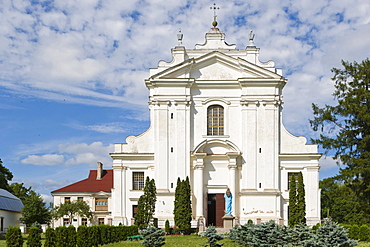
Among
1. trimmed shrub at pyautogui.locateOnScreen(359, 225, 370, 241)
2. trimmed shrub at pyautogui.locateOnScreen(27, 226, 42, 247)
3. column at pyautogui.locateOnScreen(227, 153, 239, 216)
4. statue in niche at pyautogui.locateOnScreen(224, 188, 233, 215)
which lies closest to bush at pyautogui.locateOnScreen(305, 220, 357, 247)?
trimmed shrub at pyautogui.locateOnScreen(359, 225, 370, 241)

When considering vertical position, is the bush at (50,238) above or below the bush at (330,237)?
below

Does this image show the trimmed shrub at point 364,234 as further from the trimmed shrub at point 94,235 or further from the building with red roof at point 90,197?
the building with red roof at point 90,197

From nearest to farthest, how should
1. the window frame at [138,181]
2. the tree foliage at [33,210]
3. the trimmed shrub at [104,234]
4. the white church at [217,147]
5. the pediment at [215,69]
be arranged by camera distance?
the trimmed shrub at [104,234] < the white church at [217,147] < the pediment at [215,69] < the window frame at [138,181] < the tree foliage at [33,210]

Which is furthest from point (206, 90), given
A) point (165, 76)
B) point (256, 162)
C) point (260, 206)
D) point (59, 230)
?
point (59, 230)

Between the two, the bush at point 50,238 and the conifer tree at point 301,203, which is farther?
the conifer tree at point 301,203

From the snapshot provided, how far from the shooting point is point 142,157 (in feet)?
136

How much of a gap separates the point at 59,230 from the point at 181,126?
19.4 meters

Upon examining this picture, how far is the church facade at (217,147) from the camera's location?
40.3 meters

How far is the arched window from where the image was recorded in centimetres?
4153

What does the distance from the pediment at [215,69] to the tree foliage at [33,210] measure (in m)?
15.3

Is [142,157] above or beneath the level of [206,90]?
beneath

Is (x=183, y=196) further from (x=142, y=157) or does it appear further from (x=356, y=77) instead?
(x=356, y=77)

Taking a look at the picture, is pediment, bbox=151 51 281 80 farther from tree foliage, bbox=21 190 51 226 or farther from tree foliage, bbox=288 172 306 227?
tree foliage, bbox=21 190 51 226

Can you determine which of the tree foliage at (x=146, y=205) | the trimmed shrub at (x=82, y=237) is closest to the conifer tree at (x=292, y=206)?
the tree foliage at (x=146, y=205)
